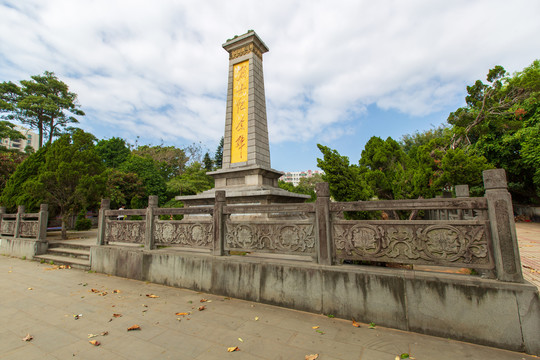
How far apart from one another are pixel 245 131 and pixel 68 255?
7.03 m

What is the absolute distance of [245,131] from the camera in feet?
30.1

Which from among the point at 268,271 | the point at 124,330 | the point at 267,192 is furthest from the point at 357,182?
the point at 124,330

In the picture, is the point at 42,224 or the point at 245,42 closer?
the point at 42,224

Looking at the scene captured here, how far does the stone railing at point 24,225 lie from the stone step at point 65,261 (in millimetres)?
851

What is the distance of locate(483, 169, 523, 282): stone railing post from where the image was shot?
261 cm

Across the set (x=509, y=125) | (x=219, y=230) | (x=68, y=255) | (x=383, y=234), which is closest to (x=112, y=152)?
(x=68, y=255)

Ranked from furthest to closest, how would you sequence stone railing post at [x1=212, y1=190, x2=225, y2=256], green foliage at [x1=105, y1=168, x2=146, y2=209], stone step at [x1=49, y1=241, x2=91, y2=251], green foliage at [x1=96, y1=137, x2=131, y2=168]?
green foliage at [x1=96, y1=137, x2=131, y2=168]
green foliage at [x1=105, y1=168, x2=146, y2=209]
stone step at [x1=49, y1=241, x2=91, y2=251]
stone railing post at [x1=212, y1=190, x2=225, y2=256]

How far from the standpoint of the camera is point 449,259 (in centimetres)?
289

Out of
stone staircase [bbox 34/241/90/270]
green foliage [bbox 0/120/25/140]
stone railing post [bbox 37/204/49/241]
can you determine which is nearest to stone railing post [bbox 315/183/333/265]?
stone staircase [bbox 34/241/90/270]

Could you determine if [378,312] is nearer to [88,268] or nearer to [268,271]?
[268,271]

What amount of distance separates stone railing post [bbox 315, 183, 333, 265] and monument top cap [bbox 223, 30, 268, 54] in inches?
332

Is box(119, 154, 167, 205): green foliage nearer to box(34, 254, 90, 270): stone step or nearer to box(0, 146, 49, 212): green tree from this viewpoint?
box(0, 146, 49, 212): green tree

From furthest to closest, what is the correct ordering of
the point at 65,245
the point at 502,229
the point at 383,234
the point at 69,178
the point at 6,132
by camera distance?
the point at 6,132, the point at 69,178, the point at 65,245, the point at 383,234, the point at 502,229

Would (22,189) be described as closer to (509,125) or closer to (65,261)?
(65,261)
